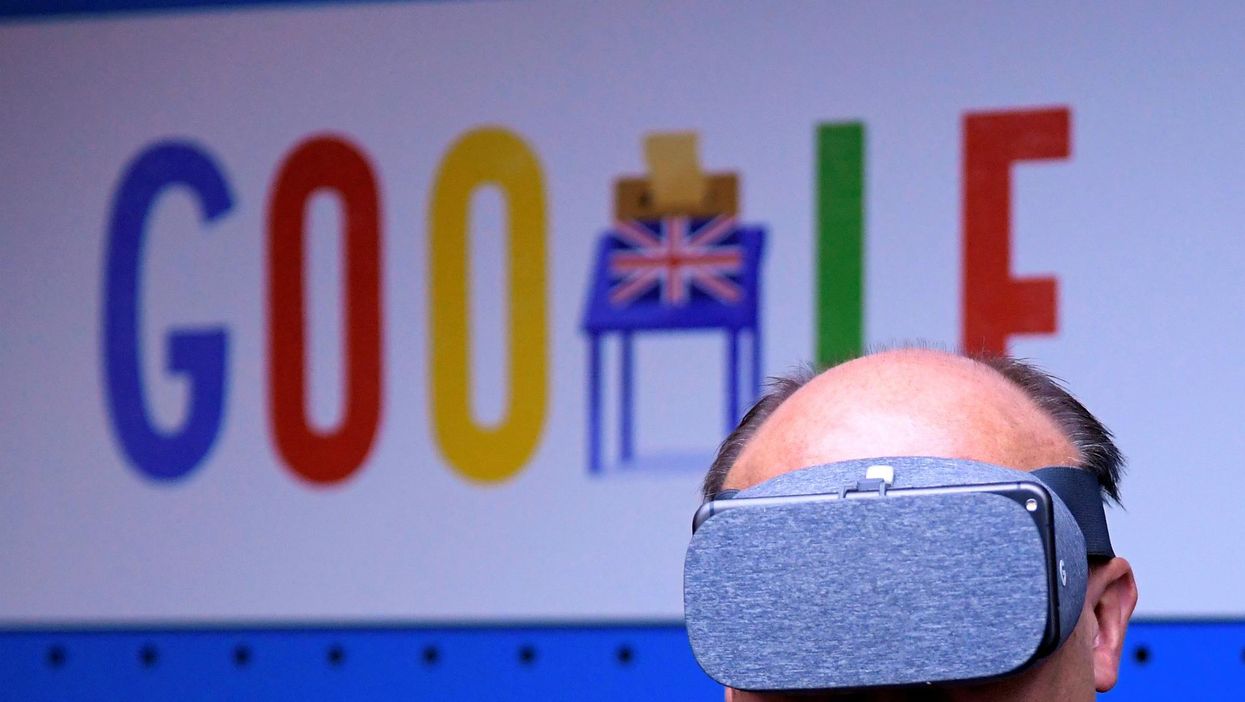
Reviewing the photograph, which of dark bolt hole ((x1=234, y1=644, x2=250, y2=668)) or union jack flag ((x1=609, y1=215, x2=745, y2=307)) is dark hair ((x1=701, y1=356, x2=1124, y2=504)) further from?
dark bolt hole ((x1=234, y1=644, x2=250, y2=668))

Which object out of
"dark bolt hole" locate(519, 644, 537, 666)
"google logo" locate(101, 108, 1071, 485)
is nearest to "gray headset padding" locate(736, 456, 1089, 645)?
"google logo" locate(101, 108, 1071, 485)

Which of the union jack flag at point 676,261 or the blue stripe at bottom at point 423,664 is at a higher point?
the union jack flag at point 676,261

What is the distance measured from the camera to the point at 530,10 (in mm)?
1679

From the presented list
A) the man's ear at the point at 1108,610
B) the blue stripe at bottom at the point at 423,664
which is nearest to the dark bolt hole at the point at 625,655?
the blue stripe at bottom at the point at 423,664

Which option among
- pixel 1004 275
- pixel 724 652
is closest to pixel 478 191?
pixel 1004 275

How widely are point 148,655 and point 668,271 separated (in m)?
0.67

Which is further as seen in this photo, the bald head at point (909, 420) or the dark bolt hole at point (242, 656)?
the dark bolt hole at point (242, 656)

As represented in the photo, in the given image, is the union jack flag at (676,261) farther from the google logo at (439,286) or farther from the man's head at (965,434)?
the man's head at (965,434)

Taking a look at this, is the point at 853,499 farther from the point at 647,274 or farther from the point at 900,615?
the point at 647,274

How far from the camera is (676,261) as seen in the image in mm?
1625

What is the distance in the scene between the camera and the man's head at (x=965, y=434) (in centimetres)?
66

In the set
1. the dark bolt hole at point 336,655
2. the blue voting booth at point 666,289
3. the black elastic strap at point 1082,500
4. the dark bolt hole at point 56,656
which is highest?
the blue voting booth at point 666,289

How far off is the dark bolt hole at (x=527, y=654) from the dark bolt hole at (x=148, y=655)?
39 centimetres

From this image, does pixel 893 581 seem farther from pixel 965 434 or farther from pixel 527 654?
pixel 527 654
